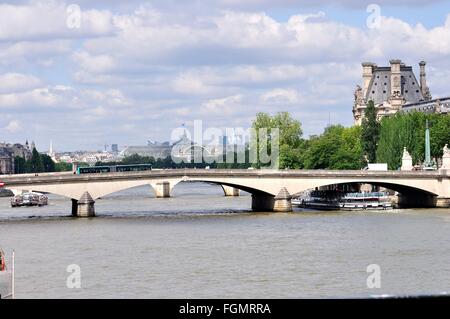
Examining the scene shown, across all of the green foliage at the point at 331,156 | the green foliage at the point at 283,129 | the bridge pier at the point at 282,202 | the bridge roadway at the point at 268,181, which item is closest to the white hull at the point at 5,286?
the bridge roadway at the point at 268,181

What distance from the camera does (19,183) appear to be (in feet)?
196

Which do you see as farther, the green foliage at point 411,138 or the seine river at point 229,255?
the green foliage at point 411,138

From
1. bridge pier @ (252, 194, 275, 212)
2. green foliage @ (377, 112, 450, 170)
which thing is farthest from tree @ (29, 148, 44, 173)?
bridge pier @ (252, 194, 275, 212)

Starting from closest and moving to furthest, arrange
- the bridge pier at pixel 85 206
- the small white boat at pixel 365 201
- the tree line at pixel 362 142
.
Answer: the bridge pier at pixel 85 206
the small white boat at pixel 365 201
the tree line at pixel 362 142

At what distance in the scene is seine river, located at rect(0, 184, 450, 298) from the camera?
2452 cm

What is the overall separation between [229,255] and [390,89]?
343ft

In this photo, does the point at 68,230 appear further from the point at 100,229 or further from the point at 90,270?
the point at 90,270

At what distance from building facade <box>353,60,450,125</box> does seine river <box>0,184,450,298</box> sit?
75.3m

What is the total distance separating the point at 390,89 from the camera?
444 feet

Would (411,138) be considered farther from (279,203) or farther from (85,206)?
(85,206)

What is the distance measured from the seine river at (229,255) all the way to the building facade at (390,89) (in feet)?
247

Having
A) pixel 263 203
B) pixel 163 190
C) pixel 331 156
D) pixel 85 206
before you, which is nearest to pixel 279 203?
pixel 263 203

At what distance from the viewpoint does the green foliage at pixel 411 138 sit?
8850 cm

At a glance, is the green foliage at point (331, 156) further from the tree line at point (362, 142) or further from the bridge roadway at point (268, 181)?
the bridge roadway at point (268, 181)
